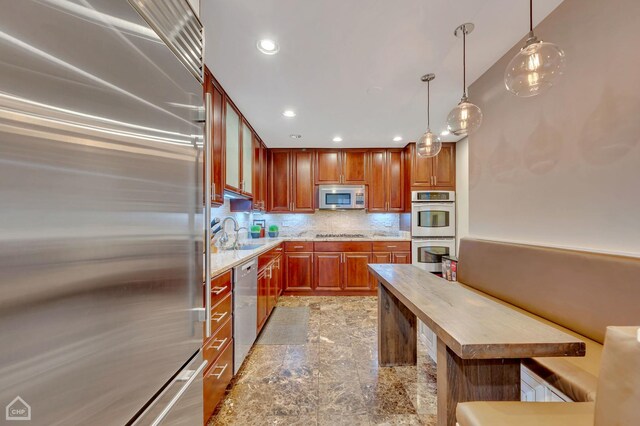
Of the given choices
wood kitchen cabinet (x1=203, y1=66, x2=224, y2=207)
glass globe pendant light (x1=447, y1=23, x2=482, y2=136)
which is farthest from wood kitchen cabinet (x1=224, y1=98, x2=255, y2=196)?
glass globe pendant light (x1=447, y1=23, x2=482, y2=136)

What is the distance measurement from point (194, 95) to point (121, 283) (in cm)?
82

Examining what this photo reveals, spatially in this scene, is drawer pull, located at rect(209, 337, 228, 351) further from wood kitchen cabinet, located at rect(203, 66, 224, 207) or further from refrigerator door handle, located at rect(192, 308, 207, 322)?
wood kitchen cabinet, located at rect(203, 66, 224, 207)

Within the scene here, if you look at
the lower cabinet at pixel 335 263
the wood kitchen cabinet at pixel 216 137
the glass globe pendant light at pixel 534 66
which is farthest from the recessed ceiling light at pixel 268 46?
the lower cabinet at pixel 335 263

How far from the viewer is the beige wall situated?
1.29 meters

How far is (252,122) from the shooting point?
328cm

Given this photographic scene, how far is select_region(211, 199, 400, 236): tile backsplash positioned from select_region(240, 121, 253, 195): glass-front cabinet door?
1419 millimetres

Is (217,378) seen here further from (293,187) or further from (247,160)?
(293,187)

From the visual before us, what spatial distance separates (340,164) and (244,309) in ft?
9.97

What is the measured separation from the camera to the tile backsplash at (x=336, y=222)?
4.77 m

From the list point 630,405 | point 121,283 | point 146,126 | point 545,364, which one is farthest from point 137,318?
point 545,364

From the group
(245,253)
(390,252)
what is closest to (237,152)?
(245,253)

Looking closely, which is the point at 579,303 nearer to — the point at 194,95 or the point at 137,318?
the point at 137,318

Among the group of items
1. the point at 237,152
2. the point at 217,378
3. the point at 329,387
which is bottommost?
the point at 329,387

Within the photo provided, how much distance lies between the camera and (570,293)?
1451 millimetres
